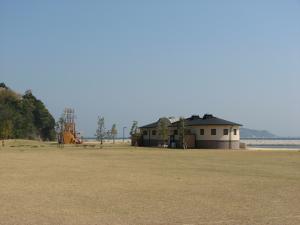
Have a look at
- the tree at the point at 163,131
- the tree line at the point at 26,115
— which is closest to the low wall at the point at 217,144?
the tree at the point at 163,131

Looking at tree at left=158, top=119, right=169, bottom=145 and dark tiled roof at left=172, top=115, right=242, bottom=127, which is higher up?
dark tiled roof at left=172, top=115, right=242, bottom=127

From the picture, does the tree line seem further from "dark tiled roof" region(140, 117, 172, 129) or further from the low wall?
the low wall

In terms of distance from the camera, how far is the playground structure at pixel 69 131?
239 feet

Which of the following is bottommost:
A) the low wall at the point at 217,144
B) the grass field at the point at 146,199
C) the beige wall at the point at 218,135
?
the grass field at the point at 146,199

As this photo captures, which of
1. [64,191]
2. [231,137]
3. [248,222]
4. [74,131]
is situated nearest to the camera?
[248,222]

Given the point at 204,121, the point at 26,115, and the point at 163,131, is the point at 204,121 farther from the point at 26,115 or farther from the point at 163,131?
the point at 26,115

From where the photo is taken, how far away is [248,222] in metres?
9.20

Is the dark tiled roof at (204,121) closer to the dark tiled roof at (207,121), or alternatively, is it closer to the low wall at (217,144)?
the dark tiled roof at (207,121)

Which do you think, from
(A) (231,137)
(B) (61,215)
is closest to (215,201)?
(B) (61,215)

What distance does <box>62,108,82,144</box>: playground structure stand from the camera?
72963 mm

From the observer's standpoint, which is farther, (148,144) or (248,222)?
(148,144)

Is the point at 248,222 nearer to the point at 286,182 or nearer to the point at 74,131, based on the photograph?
the point at 286,182

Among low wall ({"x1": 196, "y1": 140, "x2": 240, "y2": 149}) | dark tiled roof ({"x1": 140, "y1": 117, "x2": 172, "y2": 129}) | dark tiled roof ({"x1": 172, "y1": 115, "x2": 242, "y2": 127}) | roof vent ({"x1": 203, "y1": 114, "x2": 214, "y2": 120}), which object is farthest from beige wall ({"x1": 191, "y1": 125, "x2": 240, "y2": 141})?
dark tiled roof ({"x1": 140, "y1": 117, "x2": 172, "y2": 129})

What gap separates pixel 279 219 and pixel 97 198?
4.70m
